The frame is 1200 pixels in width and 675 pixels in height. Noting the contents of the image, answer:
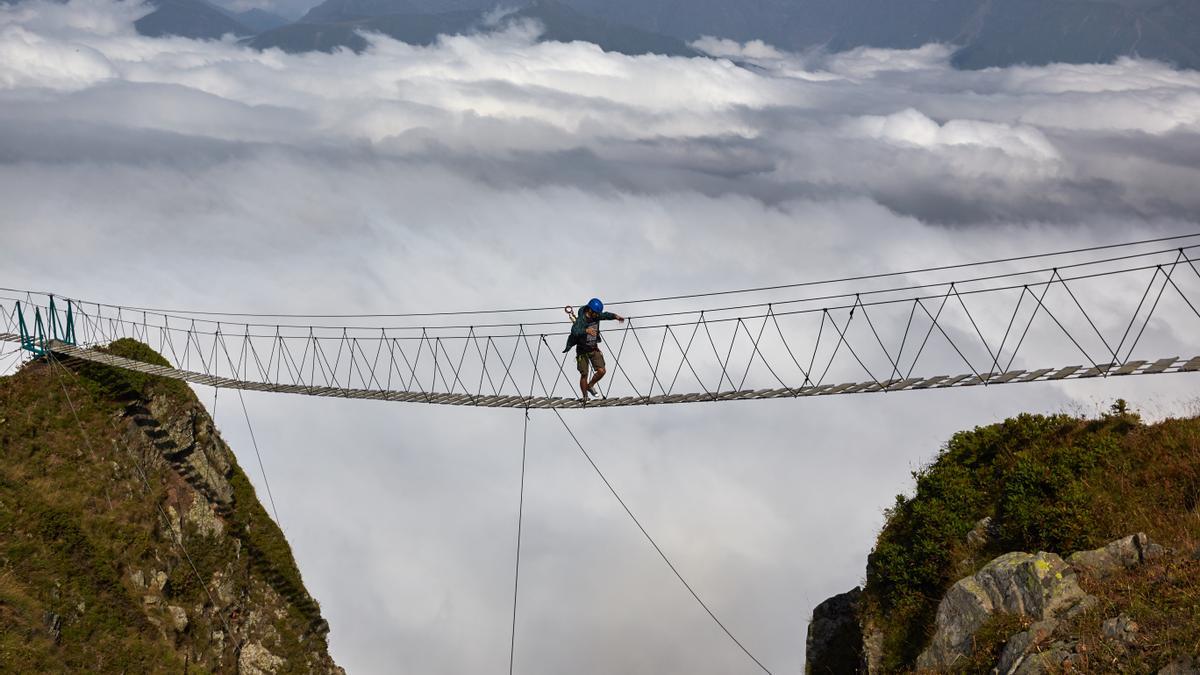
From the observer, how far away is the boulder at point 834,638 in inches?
1186

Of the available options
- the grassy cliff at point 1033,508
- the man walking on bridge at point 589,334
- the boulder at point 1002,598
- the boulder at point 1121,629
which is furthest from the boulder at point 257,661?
the boulder at point 1121,629

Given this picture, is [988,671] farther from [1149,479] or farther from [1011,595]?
[1149,479]

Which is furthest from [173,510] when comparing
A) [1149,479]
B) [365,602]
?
[365,602]

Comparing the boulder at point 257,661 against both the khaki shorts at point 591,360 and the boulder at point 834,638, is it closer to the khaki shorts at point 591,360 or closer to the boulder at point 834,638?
the khaki shorts at point 591,360

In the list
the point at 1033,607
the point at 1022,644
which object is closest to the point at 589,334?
the point at 1033,607

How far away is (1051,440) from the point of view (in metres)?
25.9

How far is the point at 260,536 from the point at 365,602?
161m

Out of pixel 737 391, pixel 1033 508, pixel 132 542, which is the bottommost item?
pixel 1033 508

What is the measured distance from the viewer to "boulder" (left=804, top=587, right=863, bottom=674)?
98.8 feet

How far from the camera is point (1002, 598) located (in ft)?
66.4

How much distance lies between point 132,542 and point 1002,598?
33.5 meters

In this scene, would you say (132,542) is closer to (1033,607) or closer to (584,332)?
(584,332)

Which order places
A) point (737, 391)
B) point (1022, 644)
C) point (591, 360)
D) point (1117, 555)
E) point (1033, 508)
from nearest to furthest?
point (1022, 644) < point (1117, 555) < point (1033, 508) < point (737, 391) < point (591, 360)

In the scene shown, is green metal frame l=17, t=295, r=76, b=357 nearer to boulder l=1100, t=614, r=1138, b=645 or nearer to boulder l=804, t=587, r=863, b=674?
boulder l=804, t=587, r=863, b=674
